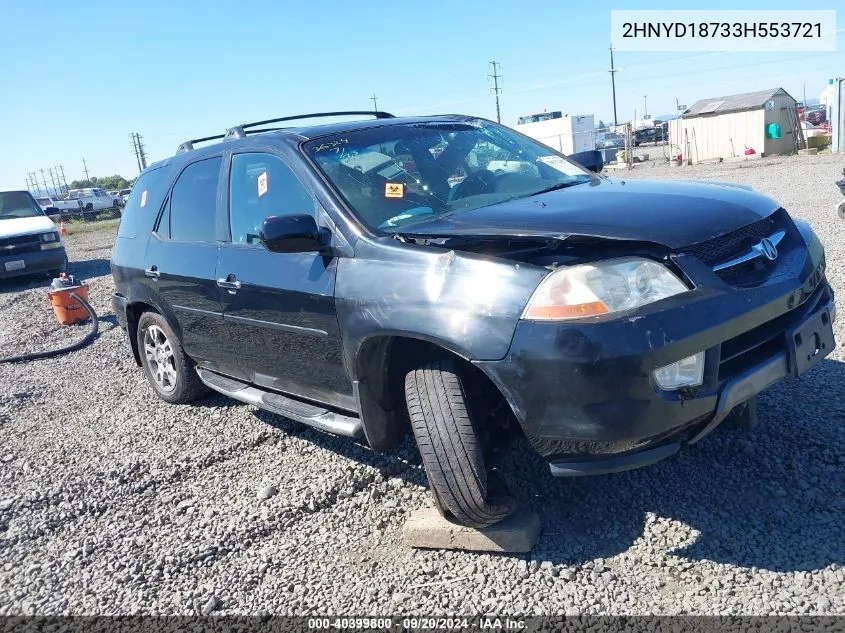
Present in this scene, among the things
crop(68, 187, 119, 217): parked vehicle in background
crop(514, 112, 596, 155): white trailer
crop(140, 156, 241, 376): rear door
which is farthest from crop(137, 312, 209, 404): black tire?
crop(68, 187, 119, 217): parked vehicle in background

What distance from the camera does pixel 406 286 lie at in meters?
2.79

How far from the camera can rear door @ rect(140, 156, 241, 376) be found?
4137mm

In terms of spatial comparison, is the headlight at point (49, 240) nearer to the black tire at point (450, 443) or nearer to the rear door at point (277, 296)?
the rear door at point (277, 296)

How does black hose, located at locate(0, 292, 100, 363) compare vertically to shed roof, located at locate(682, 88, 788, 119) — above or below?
below

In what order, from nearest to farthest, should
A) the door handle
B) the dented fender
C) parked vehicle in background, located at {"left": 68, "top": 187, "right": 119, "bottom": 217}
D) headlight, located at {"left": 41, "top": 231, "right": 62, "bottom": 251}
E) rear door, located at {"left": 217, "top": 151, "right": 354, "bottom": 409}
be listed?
the dented fender → rear door, located at {"left": 217, "top": 151, "right": 354, "bottom": 409} → the door handle → headlight, located at {"left": 41, "top": 231, "right": 62, "bottom": 251} → parked vehicle in background, located at {"left": 68, "top": 187, "right": 119, "bottom": 217}

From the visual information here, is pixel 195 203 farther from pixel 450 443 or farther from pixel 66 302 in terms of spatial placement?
pixel 66 302

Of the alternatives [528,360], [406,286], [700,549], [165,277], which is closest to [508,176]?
[406,286]

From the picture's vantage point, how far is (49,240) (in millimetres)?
12664

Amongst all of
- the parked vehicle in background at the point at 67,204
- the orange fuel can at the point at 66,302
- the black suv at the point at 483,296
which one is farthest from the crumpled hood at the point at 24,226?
the parked vehicle in background at the point at 67,204

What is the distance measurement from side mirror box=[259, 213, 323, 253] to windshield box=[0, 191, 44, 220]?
41.6 ft

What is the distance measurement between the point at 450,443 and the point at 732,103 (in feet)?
96.1

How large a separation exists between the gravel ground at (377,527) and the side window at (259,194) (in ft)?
4.61

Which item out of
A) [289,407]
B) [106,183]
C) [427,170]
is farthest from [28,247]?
[106,183]

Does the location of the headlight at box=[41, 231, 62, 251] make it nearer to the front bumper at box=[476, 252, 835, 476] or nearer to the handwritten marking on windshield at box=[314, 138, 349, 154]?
the handwritten marking on windshield at box=[314, 138, 349, 154]
